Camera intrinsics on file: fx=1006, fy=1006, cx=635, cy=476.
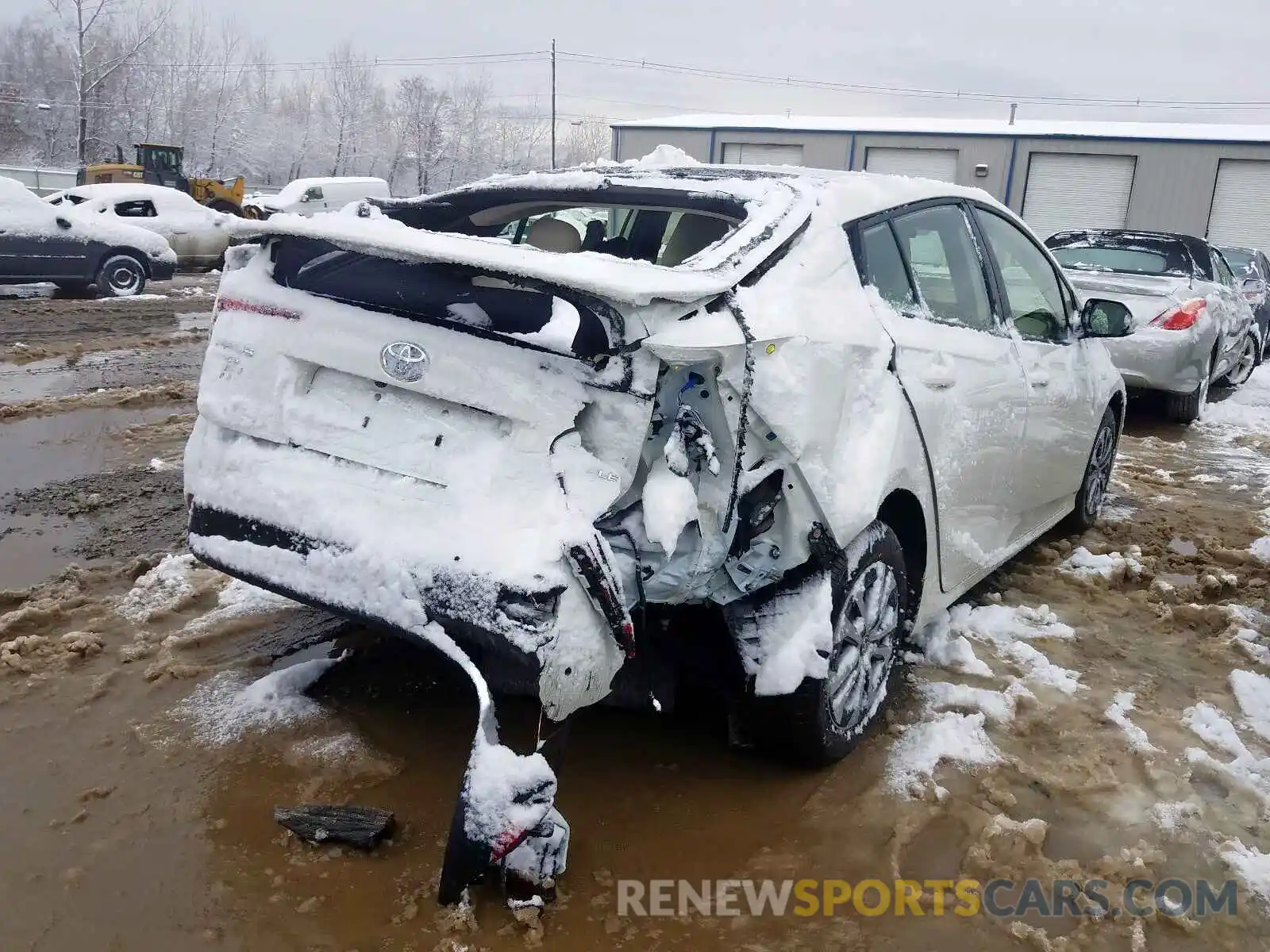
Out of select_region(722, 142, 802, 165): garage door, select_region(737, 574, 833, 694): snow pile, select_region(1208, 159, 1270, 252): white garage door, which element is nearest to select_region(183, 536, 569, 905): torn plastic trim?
select_region(737, 574, 833, 694): snow pile

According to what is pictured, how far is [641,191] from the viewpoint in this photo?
3.31 metres

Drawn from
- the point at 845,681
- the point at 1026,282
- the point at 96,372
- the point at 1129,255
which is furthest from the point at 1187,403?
the point at 96,372

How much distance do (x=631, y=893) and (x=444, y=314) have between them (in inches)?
59.9

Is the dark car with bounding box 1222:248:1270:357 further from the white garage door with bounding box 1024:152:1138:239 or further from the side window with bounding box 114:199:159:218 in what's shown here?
the white garage door with bounding box 1024:152:1138:239

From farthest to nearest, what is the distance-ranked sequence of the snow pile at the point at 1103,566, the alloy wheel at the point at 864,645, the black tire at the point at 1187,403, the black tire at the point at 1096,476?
the black tire at the point at 1187,403 < the black tire at the point at 1096,476 < the snow pile at the point at 1103,566 < the alloy wheel at the point at 864,645

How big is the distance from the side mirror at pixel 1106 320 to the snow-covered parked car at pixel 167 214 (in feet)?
49.3

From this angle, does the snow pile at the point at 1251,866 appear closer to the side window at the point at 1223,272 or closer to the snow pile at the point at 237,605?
the snow pile at the point at 237,605

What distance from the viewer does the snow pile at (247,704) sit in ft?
10.2

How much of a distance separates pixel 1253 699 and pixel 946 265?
192 cm

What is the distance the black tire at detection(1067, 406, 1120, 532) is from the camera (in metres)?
Result: 5.19

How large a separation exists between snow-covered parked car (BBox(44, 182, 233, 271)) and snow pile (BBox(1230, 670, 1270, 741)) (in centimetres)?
1619

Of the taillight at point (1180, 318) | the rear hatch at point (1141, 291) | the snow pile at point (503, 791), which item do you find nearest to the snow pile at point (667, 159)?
the snow pile at point (503, 791)

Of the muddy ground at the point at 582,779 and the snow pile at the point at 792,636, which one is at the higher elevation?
the snow pile at the point at 792,636

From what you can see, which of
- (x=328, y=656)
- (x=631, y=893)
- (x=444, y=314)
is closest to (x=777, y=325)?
(x=444, y=314)
